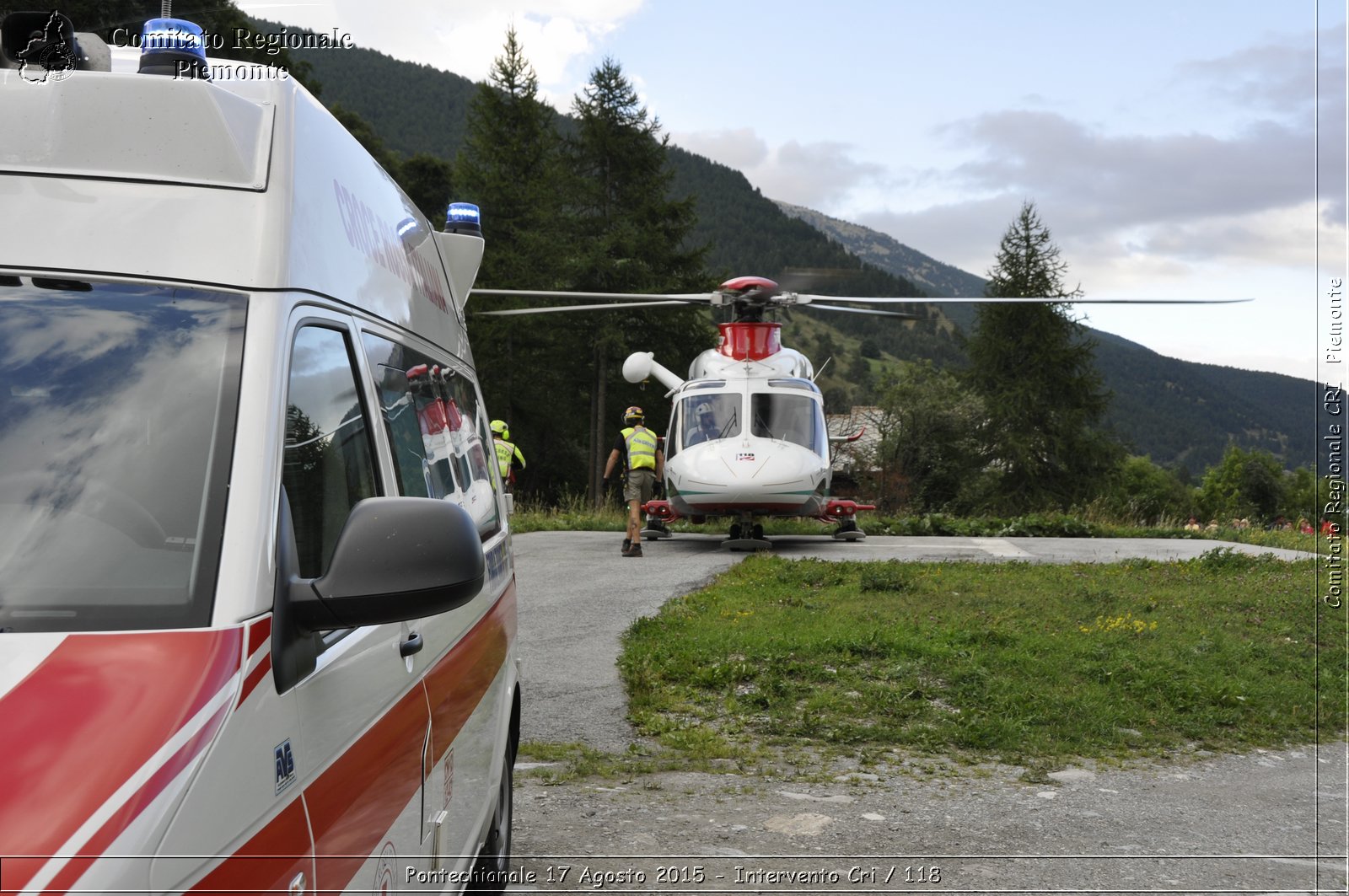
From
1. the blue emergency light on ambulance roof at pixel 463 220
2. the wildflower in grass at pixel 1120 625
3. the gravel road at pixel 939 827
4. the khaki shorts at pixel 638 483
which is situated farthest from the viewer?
the khaki shorts at pixel 638 483

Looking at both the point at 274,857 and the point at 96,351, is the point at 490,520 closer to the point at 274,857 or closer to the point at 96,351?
the point at 96,351

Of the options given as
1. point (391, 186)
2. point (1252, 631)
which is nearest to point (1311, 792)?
point (1252, 631)

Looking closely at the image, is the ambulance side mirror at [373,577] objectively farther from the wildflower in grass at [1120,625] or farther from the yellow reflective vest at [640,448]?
the yellow reflective vest at [640,448]

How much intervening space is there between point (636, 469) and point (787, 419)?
8.49 ft

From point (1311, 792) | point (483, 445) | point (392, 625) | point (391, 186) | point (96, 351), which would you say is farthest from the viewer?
point (1311, 792)

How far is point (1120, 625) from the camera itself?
407 inches

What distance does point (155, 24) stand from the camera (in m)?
2.75

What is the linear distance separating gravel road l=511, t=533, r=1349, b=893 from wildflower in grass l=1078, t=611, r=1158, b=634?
2.85 metres

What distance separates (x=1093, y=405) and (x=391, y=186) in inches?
2543

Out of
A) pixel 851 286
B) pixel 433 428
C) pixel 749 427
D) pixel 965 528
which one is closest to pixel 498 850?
pixel 433 428

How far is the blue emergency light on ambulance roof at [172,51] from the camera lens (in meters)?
2.47

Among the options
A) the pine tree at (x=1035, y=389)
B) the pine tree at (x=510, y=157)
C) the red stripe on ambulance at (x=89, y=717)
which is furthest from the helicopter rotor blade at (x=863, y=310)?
the pine tree at (x=1035, y=389)

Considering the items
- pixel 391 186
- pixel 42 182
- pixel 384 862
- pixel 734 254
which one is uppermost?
pixel 734 254

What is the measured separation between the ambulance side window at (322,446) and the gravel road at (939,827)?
2.54 metres
